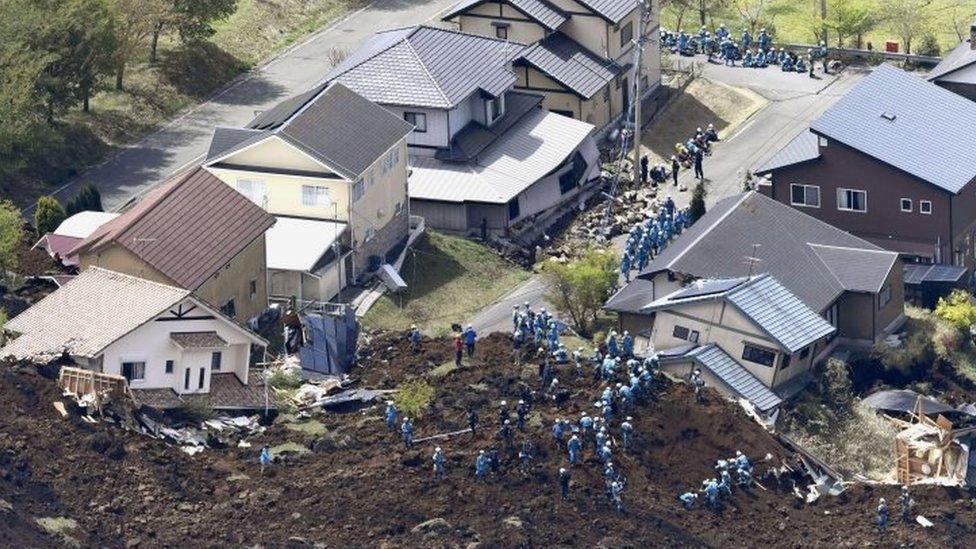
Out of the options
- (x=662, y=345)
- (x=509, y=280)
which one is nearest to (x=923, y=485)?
(x=662, y=345)

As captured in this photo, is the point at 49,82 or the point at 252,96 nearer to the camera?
the point at 49,82

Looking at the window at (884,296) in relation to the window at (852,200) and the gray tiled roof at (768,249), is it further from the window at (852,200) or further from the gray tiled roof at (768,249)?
the window at (852,200)

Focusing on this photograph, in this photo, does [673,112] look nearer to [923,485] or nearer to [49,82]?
[49,82]

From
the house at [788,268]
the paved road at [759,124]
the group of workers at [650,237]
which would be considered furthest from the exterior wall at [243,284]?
the group of workers at [650,237]

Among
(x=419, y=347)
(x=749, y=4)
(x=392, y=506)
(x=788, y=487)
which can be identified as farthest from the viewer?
(x=749, y=4)

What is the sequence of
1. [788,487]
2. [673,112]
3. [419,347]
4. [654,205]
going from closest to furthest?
[788,487] < [419,347] < [654,205] < [673,112]

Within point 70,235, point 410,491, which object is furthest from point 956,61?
point 410,491

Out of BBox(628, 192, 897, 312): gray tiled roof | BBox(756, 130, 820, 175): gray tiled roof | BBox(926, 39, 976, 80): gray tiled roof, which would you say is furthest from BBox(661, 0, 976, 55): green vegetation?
BBox(628, 192, 897, 312): gray tiled roof
